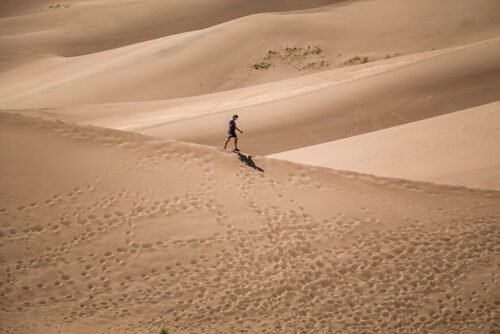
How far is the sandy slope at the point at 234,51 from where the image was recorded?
23969 mm

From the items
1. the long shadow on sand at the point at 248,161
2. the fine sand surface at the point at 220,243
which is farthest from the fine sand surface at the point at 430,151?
the long shadow on sand at the point at 248,161

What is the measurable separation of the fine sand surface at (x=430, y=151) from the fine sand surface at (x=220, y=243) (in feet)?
6.67

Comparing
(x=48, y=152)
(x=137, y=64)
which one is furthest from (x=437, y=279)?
(x=137, y=64)

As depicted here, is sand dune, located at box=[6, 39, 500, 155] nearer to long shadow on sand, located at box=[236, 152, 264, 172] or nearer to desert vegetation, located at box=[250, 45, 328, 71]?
long shadow on sand, located at box=[236, 152, 264, 172]

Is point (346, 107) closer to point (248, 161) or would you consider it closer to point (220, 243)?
point (248, 161)

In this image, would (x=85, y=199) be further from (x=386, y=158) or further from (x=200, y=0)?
(x=200, y=0)

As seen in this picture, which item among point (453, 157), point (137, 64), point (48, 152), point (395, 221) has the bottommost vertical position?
point (395, 221)

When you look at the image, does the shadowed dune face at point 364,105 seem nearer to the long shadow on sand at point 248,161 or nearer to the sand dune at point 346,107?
the sand dune at point 346,107

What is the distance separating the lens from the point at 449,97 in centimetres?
1527

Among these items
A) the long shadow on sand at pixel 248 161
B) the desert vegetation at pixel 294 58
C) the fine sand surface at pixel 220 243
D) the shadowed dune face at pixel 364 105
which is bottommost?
the fine sand surface at pixel 220 243

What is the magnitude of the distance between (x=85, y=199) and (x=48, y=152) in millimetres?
1458

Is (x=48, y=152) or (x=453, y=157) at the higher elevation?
(x=48, y=152)

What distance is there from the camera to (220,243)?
7.49m

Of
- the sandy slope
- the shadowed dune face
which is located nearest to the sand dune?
the shadowed dune face
